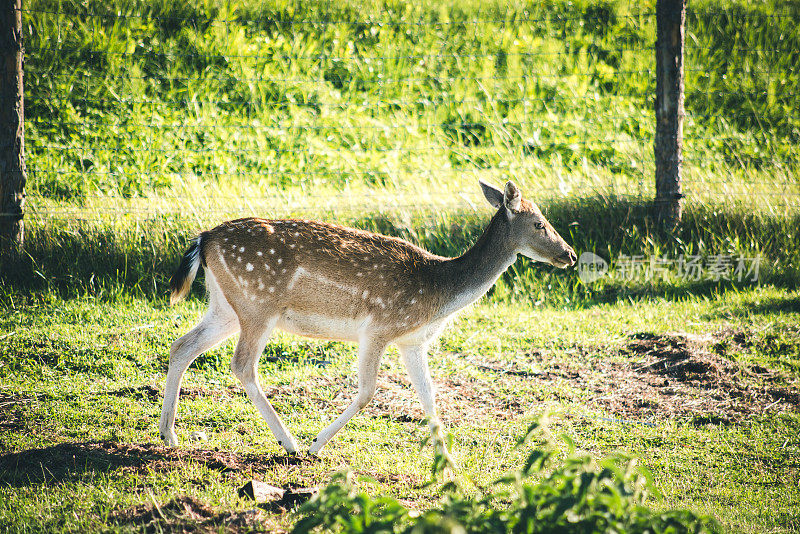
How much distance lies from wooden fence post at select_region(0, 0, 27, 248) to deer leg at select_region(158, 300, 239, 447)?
334 centimetres

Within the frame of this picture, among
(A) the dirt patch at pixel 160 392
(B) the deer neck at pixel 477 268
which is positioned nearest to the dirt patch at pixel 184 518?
(A) the dirt patch at pixel 160 392

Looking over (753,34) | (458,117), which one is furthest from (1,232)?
(753,34)

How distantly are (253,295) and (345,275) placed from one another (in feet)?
2.00

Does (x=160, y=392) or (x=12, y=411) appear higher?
(x=12, y=411)

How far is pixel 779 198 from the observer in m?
9.09

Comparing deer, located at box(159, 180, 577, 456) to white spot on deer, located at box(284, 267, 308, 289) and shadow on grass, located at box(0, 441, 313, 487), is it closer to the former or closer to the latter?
white spot on deer, located at box(284, 267, 308, 289)

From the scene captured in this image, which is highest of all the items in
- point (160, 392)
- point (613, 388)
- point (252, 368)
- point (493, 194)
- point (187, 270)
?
point (493, 194)

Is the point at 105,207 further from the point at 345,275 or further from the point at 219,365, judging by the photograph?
the point at 345,275

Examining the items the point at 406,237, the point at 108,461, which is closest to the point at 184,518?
the point at 108,461

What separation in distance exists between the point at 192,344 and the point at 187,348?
0.14 ft

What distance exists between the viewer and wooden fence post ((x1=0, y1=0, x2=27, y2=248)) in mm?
7434

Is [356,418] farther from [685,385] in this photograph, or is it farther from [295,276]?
[685,385]

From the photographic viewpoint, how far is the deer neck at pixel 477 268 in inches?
219

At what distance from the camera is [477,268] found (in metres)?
5.65
